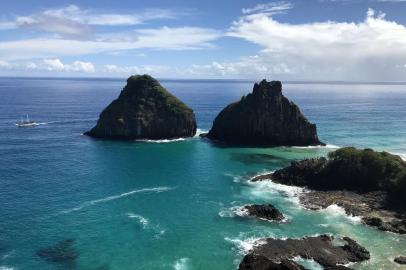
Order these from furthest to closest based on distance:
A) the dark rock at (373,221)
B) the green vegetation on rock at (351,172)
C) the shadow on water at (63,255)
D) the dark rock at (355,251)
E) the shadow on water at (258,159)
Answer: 1. the shadow on water at (258,159)
2. the green vegetation on rock at (351,172)
3. the dark rock at (373,221)
4. the dark rock at (355,251)
5. the shadow on water at (63,255)

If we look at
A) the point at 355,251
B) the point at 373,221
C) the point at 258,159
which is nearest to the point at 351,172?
the point at 373,221

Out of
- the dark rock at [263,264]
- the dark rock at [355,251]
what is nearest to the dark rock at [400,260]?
the dark rock at [355,251]

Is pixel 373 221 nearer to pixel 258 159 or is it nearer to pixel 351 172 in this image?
pixel 351 172

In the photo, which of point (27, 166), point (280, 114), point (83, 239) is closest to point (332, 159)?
point (280, 114)

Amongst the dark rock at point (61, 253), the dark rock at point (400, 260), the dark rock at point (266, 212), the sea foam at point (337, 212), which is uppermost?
the dark rock at point (266, 212)

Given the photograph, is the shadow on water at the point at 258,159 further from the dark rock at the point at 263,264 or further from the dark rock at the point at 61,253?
the dark rock at the point at 263,264

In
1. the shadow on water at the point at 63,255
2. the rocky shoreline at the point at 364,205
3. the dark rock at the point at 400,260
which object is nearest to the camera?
the shadow on water at the point at 63,255
